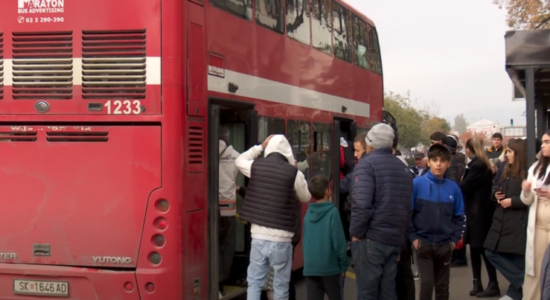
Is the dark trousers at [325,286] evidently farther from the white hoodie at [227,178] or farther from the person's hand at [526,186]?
the person's hand at [526,186]

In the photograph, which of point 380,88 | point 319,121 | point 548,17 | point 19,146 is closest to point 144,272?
point 19,146

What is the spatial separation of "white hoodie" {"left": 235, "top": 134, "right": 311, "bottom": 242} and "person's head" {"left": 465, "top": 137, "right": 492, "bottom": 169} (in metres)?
3.18

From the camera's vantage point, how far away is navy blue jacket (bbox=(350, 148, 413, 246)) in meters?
6.34

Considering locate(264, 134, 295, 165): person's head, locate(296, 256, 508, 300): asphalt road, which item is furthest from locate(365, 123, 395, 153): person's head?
locate(296, 256, 508, 300): asphalt road

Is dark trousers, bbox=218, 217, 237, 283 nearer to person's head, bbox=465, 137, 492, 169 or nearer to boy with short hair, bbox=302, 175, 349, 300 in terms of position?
boy with short hair, bbox=302, 175, 349, 300

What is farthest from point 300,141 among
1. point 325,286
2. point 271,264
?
point 325,286

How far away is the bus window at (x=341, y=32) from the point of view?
1143 cm

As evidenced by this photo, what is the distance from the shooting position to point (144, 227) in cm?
645

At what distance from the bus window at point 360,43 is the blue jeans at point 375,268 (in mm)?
6558

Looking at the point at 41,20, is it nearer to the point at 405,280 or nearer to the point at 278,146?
the point at 278,146

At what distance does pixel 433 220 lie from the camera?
700 cm

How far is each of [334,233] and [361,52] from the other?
7.05m

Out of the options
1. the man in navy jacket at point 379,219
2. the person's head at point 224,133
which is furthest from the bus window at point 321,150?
the man in navy jacket at point 379,219

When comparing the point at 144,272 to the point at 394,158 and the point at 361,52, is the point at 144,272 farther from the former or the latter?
the point at 361,52
